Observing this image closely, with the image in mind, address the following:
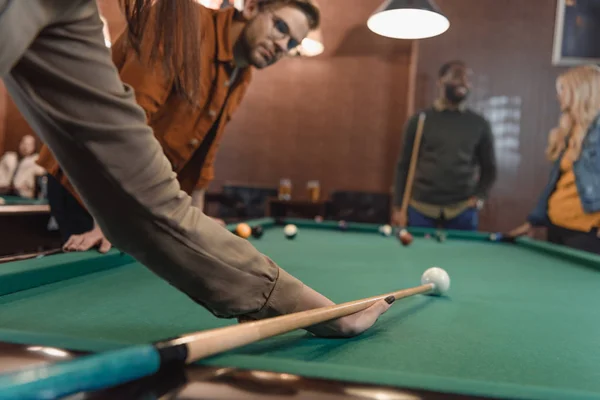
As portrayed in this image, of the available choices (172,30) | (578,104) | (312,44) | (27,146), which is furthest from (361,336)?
(27,146)

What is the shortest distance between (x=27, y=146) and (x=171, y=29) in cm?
623

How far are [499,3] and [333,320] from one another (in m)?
5.40

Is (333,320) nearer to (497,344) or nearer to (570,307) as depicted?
(497,344)

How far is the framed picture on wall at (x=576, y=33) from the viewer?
5086 mm

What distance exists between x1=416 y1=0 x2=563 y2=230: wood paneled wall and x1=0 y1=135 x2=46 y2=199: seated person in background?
14.2ft

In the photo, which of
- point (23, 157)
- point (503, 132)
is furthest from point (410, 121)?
point (23, 157)

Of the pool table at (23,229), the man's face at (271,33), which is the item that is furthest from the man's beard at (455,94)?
the pool table at (23,229)

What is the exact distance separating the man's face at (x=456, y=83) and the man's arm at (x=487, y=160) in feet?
1.01

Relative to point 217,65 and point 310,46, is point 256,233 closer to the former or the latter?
point 217,65

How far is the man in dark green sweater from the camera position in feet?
12.2

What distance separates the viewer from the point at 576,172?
314 centimetres

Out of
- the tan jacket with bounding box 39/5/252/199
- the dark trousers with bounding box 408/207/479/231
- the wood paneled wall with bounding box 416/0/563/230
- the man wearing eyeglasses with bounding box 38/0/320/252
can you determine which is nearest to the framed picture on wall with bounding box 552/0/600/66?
the wood paneled wall with bounding box 416/0/563/230

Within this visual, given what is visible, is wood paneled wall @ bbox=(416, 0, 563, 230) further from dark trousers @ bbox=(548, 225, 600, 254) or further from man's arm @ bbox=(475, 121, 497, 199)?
dark trousers @ bbox=(548, 225, 600, 254)

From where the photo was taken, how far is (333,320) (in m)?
0.90
